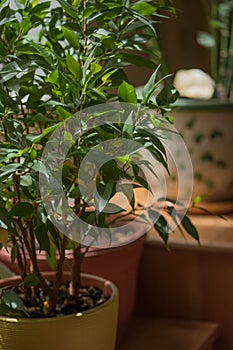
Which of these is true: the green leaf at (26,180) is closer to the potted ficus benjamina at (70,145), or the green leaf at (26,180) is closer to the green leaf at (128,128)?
the potted ficus benjamina at (70,145)

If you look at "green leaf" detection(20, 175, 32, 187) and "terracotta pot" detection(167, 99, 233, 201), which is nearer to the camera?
"green leaf" detection(20, 175, 32, 187)

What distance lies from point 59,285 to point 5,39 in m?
0.32

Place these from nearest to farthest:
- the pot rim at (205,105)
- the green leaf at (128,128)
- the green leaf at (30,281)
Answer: the green leaf at (128,128) < the green leaf at (30,281) < the pot rim at (205,105)

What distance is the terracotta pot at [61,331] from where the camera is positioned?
2.77 ft

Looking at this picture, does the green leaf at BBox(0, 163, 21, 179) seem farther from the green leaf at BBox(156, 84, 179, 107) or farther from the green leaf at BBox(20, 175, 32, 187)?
the green leaf at BBox(156, 84, 179, 107)

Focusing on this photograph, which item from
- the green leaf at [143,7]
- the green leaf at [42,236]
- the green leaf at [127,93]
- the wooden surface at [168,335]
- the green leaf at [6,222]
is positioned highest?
the green leaf at [143,7]

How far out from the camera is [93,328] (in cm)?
87

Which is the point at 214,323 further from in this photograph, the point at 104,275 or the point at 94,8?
the point at 94,8

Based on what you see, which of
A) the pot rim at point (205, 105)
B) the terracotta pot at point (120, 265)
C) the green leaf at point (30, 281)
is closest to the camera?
the green leaf at point (30, 281)

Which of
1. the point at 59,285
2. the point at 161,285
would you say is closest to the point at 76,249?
the point at 59,285

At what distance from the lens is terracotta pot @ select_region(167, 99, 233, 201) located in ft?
4.76

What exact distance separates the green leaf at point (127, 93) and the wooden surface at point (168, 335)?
535mm

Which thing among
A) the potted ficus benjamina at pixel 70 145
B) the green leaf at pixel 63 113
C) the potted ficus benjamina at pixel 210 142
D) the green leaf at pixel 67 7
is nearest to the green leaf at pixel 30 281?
the potted ficus benjamina at pixel 70 145

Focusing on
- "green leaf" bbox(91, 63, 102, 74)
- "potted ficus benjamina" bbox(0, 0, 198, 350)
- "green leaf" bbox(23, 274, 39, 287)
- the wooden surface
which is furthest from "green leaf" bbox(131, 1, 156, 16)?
the wooden surface
